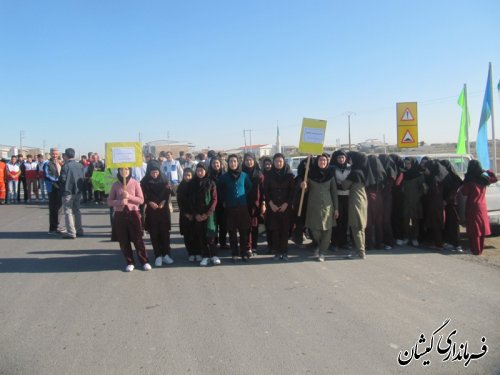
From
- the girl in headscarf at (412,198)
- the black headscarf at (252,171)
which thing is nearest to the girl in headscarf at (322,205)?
the black headscarf at (252,171)

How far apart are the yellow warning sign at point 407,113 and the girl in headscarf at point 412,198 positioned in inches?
111

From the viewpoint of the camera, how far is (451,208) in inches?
323

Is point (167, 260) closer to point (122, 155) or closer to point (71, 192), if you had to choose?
point (122, 155)

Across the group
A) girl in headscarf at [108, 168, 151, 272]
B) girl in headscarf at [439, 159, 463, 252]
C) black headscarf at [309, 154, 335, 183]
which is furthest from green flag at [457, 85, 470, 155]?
girl in headscarf at [108, 168, 151, 272]

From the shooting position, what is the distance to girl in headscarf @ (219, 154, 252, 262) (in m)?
7.26

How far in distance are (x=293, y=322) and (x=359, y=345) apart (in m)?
0.81

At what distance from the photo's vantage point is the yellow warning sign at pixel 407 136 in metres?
11.2

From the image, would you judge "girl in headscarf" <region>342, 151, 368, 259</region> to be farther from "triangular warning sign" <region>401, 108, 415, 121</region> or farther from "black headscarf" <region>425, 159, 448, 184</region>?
"triangular warning sign" <region>401, 108, 415, 121</region>

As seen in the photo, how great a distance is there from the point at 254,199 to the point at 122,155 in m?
2.48

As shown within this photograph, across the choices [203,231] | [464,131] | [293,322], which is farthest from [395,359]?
[464,131]

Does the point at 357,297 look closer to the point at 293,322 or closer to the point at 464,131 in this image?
the point at 293,322

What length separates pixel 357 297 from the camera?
5383mm

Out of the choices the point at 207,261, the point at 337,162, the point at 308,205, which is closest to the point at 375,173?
the point at 337,162

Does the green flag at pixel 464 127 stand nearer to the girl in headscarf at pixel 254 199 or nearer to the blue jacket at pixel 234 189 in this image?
the girl in headscarf at pixel 254 199
